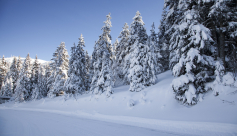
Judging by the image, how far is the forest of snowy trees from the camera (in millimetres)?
8633

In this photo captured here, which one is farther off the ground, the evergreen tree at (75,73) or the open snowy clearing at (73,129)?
the evergreen tree at (75,73)

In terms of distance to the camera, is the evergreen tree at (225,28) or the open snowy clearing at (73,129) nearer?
the open snowy clearing at (73,129)

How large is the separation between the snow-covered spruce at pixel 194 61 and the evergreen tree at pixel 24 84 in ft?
123

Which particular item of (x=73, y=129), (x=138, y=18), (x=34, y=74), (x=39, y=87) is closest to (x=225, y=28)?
(x=138, y=18)

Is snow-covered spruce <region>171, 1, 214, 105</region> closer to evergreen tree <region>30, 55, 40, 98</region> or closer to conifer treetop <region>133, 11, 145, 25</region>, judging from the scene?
conifer treetop <region>133, 11, 145, 25</region>

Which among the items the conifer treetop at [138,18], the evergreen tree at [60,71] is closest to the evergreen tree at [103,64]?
the conifer treetop at [138,18]

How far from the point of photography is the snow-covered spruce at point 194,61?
8498mm

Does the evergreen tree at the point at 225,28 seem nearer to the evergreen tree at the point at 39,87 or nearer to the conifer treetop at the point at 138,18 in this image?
the conifer treetop at the point at 138,18

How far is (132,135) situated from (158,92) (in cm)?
774

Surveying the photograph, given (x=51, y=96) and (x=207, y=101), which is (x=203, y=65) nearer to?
(x=207, y=101)

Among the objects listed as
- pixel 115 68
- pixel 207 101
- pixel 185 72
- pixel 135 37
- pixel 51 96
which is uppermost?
pixel 135 37

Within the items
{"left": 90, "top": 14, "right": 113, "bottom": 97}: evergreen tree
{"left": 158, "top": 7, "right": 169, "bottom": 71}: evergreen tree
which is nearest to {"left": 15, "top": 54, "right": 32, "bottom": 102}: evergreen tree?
{"left": 90, "top": 14, "right": 113, "bottom": 97}: evergreen tree

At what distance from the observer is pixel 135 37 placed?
55.2 ft

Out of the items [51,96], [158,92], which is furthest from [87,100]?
[51,96]
